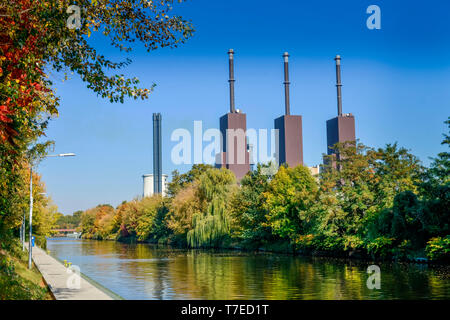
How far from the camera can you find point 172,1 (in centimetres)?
1125

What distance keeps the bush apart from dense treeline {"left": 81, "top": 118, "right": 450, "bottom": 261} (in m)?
→ 0.05

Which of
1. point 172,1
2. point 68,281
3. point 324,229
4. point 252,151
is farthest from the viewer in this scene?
point 252,151

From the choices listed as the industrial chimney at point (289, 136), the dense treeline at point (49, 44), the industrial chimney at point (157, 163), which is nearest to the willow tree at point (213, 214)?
the industrial chimney at point (289, 136)

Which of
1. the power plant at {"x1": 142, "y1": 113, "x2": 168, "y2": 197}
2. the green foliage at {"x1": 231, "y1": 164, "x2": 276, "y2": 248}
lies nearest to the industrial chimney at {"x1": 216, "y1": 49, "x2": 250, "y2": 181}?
the power plant at {"x1": 142, "y1": 113, "x2": 168, "y2": 197}

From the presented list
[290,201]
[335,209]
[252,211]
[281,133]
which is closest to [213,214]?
[252,211]

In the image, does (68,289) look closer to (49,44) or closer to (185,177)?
(49,44)

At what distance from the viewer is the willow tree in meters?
62.7

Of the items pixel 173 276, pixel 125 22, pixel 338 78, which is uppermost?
pixel 338 78

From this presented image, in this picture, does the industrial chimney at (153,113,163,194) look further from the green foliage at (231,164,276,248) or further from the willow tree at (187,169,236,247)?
the green foliage at (231,164,276,248)

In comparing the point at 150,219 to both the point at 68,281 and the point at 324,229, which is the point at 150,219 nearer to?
the point at 324,229

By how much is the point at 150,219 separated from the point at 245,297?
260ft

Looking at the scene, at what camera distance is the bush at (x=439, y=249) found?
98.5 feet
